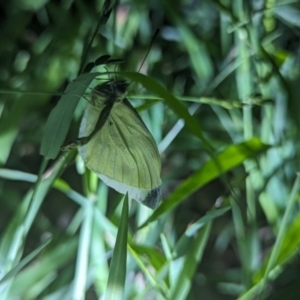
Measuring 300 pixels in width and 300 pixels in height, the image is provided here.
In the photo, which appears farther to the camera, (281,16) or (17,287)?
(281,16)

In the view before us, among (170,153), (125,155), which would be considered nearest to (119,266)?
(125,155)

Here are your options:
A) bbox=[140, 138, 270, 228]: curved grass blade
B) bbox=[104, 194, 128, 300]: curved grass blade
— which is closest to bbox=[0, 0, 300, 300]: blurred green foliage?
bbox=[140, 138, 270, 228]: curved grass blade

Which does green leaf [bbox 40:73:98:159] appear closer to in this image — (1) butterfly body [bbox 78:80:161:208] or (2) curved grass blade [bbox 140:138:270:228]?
(1) butterfly body [bbox 78:80:161:208]

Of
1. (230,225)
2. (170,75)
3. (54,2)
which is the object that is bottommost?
(230,225)

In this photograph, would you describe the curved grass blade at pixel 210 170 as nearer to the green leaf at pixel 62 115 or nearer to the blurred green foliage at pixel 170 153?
the blurred green foliage at pixel 170 153

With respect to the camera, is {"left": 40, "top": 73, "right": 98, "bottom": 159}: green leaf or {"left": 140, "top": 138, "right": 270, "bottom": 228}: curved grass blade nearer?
{"left": 40, "top": 73, "right": 98, "bottom": 159}: green leaf

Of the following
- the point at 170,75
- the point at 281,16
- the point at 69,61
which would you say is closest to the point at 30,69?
the point at 69,61

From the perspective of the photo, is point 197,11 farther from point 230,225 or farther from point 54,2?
point 230,225

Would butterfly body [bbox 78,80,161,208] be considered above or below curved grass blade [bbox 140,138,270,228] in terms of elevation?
above

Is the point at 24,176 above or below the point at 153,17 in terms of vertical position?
below
